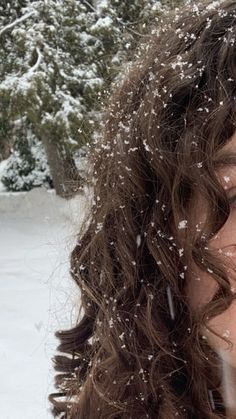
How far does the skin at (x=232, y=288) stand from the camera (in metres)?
1.18

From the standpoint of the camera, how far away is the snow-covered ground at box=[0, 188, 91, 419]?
237 cm

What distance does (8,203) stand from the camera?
34.8 ft

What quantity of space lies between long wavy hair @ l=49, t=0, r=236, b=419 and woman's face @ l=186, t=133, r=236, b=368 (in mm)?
16

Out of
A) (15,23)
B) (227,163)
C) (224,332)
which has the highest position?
(227,163)

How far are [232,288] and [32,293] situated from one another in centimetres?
562

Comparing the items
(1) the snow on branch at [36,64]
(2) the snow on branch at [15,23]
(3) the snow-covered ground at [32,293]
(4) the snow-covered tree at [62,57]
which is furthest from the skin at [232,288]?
(2) the snow on branch at [15,23]

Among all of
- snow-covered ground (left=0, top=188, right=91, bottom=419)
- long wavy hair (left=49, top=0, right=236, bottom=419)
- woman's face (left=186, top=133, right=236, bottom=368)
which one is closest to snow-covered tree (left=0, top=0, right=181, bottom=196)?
snow-covered ground (left=0, top=188, right=91, bottom=419)

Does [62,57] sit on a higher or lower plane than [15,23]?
lower

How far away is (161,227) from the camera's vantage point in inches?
48.6

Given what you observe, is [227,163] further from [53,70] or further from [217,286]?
Answer: [53,70]

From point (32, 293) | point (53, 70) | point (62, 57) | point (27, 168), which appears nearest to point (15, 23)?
point (62, 57)

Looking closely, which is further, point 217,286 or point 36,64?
point 36,64

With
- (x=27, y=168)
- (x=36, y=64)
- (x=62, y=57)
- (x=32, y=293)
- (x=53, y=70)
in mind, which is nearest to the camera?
(x=32, y=293)

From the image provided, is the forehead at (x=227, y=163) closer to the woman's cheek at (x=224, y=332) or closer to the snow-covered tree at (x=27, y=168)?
the woman's cheek at (x=224, y=332)
